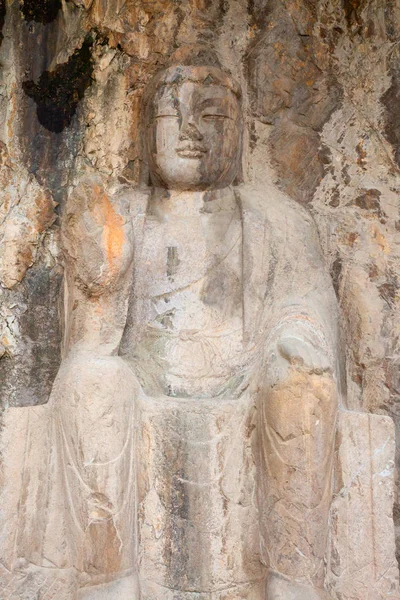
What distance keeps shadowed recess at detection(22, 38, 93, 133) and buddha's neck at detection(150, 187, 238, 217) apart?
2.16 feet

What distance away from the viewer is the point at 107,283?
4.32m

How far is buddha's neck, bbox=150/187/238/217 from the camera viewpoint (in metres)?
4.71

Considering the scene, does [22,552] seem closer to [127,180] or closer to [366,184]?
[127,180]

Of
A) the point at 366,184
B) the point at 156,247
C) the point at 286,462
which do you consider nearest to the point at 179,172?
the point at 156,247

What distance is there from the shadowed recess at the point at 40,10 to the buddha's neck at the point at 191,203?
3.52ft

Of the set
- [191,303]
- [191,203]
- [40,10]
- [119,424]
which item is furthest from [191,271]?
[40,10]

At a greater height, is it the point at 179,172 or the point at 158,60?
the point at 158,60

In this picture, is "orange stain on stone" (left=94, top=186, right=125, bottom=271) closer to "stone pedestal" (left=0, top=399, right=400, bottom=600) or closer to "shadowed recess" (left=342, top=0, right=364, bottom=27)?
"stone pedestal" (left=0, top=399, right=400, bottom=600)

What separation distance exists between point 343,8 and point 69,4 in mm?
1388

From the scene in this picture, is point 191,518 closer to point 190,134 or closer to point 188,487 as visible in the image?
point 188,487

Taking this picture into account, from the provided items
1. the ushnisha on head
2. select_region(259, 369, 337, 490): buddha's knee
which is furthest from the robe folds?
the ushnisha on head

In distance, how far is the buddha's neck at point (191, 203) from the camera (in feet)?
15.5

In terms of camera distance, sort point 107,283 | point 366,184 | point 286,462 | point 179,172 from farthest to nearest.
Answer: point 366,184 → point 179,172 → point 107,283 → point 286,462

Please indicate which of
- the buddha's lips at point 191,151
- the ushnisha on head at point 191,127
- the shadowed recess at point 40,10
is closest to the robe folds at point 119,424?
the ushnisha on head at point 191,127
